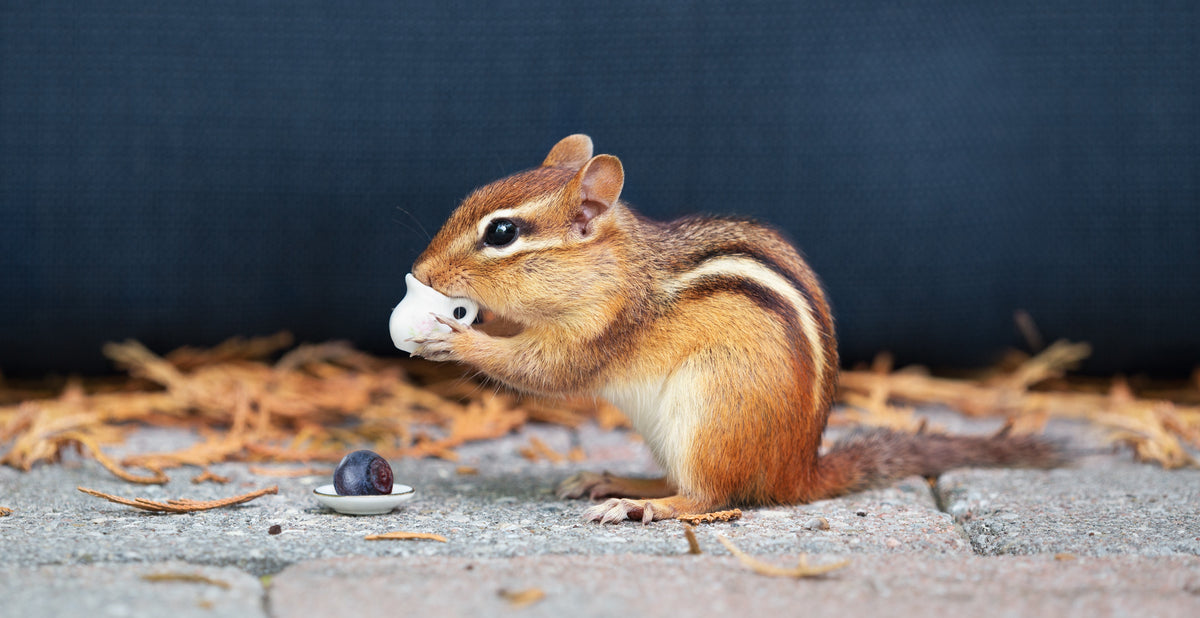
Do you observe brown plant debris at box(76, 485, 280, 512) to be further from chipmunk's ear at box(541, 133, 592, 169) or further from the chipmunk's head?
chipmunk's ear at box(541, 133, 592, 169)

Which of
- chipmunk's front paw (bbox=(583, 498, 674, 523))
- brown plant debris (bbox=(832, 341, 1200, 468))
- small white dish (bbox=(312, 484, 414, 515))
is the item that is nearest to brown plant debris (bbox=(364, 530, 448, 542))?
small white dish (bbox=(312, 484, 414, 515))

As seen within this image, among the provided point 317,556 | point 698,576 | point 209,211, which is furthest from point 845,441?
point 209,211

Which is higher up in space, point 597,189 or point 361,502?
point 597,189

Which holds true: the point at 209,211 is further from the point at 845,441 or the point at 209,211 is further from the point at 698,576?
the point at 698,576

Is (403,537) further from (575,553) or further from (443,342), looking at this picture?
(443,342)

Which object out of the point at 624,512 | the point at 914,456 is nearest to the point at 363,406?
the point at 624,512

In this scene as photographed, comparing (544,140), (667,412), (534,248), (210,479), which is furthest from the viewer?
(544,140)
